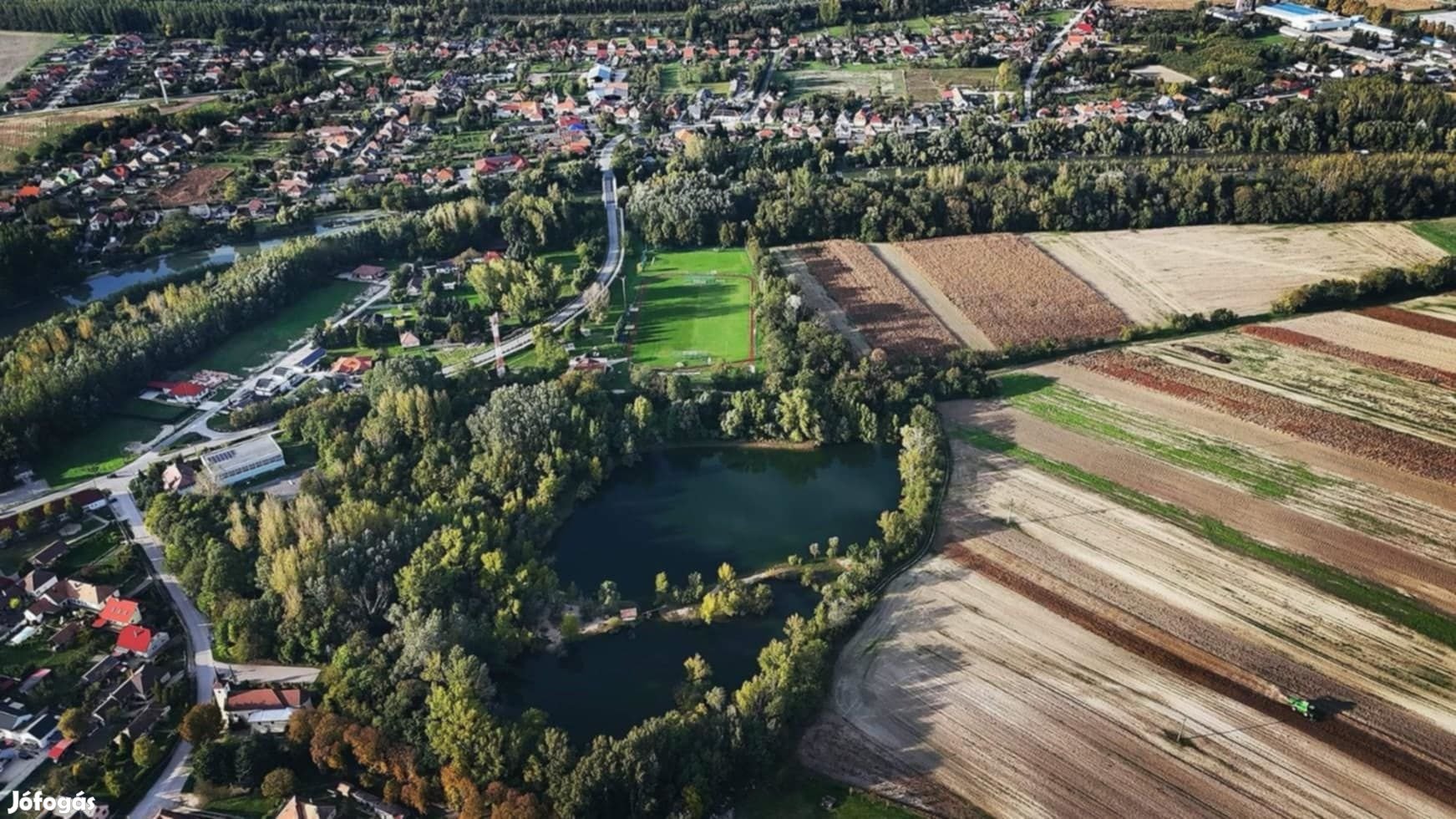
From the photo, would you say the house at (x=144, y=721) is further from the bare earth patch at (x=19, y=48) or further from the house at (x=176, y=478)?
the bare earth patch at (x=19, y=48)

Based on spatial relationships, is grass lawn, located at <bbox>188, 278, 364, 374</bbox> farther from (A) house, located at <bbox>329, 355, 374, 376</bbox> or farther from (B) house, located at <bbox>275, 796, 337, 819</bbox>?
(B) house, located at <bbox>275, 796, 337, 819</bbox>

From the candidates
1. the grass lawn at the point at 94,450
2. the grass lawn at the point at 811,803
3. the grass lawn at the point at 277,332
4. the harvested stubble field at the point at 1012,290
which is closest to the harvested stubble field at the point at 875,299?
the harvested stubble field at the point at 1012,290

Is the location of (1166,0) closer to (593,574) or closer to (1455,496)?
(1455,496)

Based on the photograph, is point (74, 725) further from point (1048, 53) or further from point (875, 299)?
point (1048, 53)

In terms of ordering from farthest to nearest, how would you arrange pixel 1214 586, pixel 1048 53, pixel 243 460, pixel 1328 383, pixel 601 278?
pixel 1048 53, pixel 601 278, pixel 1328 383, pixel 243 460, pixel 1214 586

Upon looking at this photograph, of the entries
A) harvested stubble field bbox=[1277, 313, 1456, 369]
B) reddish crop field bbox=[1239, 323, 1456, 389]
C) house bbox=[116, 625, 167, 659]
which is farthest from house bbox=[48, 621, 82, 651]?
harvested stubble field bbox=[1277, 313, 1456, 369]

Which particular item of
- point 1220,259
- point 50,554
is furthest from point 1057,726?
point 1220,259
